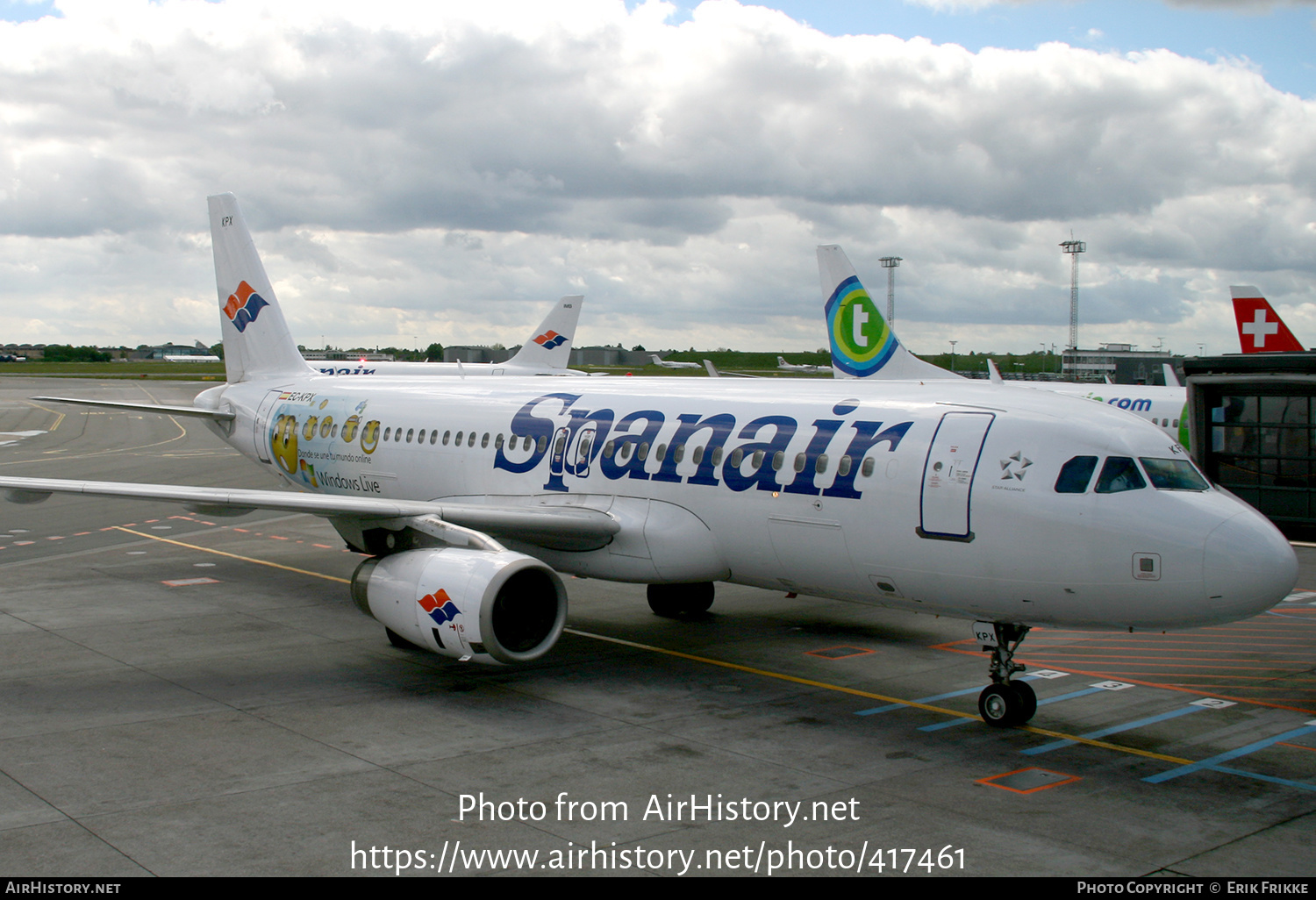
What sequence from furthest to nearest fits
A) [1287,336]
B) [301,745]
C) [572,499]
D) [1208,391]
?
[1287,336] < [1208,391] < [572,499] < [301,745]

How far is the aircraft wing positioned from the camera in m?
13.8

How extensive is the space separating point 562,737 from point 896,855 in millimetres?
4200

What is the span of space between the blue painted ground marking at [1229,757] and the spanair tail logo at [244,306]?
→ 1977cm

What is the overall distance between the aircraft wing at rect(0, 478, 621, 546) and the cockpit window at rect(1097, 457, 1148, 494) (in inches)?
244

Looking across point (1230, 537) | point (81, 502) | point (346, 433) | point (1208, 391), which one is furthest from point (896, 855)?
point (81, 502)

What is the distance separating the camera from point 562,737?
11531mm

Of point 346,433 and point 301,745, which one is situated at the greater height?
point 346,433

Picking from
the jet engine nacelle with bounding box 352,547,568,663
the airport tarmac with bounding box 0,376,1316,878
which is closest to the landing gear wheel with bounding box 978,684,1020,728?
the airport tarmac with bounding box 0,376,1316,878

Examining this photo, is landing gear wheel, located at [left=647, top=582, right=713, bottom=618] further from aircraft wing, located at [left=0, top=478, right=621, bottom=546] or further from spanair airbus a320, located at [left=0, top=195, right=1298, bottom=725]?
aircraft wing, located at [left=0, top=478, right=621, bottom=546]

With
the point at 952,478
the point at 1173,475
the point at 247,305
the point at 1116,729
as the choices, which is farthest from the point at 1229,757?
the point at 247,305

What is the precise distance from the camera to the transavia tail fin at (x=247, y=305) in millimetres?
23422

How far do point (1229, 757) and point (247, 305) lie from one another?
67.6ft

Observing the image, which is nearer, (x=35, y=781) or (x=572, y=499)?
(x=35, y=781)

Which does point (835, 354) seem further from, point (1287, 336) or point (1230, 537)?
point (1230, 537)
